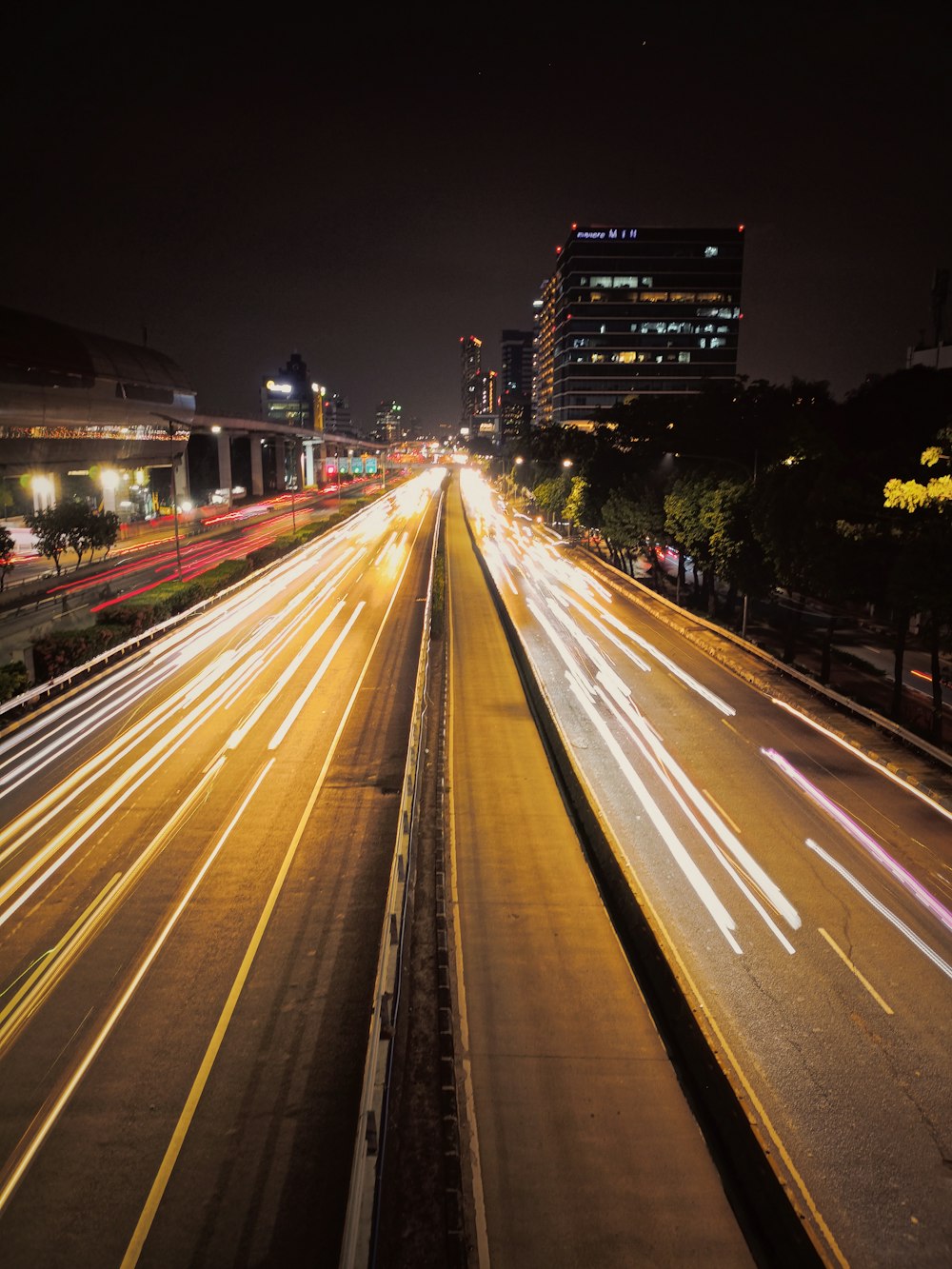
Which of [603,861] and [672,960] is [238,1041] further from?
[603,861]

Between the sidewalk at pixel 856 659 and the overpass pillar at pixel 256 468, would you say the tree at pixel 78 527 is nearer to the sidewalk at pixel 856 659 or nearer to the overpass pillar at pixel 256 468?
the sidewalk at pixel 856 659

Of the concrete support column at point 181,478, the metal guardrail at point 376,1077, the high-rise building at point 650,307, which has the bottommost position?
the metal guardrail at point 376,1077

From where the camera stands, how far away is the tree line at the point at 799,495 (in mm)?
18875

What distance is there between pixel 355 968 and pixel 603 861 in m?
5.77

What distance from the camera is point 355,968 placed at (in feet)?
36.7

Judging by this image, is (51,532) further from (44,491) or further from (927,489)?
(927,489)

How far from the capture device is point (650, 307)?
14212cm

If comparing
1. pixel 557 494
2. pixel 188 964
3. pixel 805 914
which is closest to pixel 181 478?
pixel 557 494

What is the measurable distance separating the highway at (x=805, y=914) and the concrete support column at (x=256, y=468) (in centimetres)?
10935

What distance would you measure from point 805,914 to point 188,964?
35.3ft

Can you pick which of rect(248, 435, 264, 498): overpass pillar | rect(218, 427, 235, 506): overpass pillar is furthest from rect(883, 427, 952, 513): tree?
rect(248, 435, 264, 498): overpass pillar

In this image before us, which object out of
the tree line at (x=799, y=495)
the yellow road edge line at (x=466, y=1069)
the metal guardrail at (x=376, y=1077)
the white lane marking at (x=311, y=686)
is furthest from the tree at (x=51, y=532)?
the metal guardrail at (x=376, y=1077)

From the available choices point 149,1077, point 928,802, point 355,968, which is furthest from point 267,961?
point 928,802

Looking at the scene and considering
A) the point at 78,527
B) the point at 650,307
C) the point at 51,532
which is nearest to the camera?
the point at 51,532
